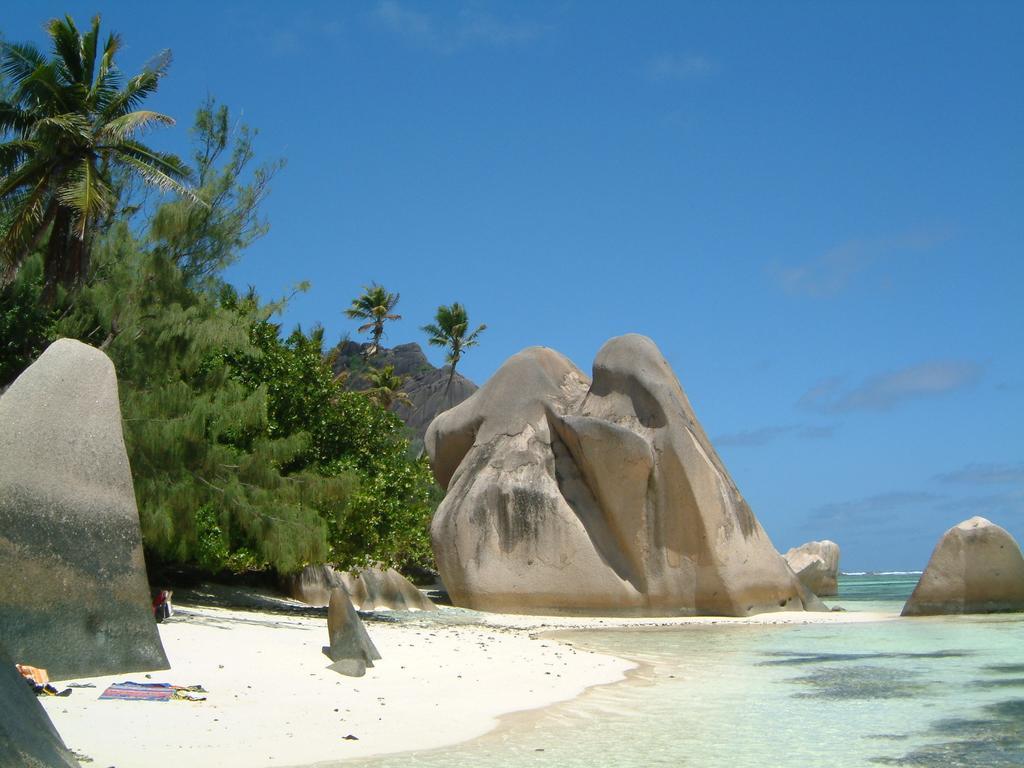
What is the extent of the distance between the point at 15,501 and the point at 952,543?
19526 millimetres

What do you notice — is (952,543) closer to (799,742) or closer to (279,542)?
(279,542)

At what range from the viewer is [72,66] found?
52.2ft

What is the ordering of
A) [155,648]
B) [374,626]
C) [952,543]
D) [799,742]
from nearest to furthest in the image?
[799,742] < [155,648] < [374,626] < [952,543]

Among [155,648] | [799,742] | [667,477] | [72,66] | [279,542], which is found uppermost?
[72,66]

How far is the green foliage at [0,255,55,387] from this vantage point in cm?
1484

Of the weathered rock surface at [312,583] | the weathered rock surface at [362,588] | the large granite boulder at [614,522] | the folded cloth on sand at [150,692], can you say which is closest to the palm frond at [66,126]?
the folded cloth on sand at [150,692]

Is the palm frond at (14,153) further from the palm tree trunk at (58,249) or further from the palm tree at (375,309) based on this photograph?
the palm tree at (375,309)

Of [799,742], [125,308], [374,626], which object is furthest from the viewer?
[374,626]

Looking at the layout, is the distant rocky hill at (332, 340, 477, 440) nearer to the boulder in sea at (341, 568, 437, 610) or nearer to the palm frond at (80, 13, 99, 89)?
the boulder in sea at (341, 568, 437, 610)

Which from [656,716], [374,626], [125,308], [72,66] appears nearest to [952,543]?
[374,626]

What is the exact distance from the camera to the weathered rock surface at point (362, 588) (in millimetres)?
22795

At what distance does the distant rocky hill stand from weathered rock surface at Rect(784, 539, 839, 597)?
25136mm

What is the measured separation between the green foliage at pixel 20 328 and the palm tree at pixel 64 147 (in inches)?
20.0

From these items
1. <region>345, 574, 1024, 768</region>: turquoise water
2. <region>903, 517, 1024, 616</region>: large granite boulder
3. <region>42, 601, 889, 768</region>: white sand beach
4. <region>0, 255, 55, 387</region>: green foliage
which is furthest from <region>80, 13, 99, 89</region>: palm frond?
<region>903, 517, 1024, 616</region>: large granite boulder
